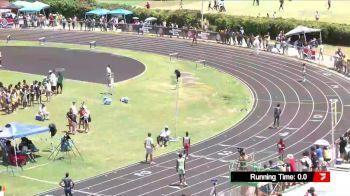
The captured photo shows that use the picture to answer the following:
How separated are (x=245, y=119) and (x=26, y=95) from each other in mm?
13338

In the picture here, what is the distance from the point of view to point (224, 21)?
7719cm

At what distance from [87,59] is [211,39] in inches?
606

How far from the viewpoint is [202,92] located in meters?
52.2

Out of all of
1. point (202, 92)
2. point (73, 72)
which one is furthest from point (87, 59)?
point (202, 92)

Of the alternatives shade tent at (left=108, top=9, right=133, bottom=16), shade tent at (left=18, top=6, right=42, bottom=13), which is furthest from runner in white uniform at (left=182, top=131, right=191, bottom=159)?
shade tent at (left=18, top=6, right=42, bottom=13)

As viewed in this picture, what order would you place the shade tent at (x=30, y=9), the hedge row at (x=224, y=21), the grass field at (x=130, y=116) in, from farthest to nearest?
1. the shade tent at (x=30, y=9)
2. the hedge row at (x=224, y=21)
3. the grass field at (x=130, y=116)

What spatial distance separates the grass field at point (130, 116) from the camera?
3519 cm

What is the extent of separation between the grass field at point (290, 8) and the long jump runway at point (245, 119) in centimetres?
1369

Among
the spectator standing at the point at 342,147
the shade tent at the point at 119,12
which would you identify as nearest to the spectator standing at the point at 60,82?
the spectator standing at the point at 342,147

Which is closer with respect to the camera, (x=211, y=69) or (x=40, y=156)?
A: (x=40, y=156)

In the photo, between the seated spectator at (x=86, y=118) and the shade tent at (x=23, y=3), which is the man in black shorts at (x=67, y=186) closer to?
the seated spectator at (x=86, y=118)

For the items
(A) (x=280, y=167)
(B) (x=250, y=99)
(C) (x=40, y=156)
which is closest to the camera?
(A) (x=280, y=167)

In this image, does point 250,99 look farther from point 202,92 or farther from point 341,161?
point 341,161

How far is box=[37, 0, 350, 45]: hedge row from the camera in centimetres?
7100
